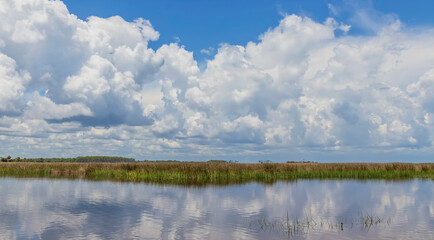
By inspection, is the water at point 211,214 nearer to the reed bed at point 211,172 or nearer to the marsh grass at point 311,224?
the marsh grass at point 311,224

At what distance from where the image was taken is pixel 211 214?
18047mm

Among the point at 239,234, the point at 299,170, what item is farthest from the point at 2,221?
the point at 299,170

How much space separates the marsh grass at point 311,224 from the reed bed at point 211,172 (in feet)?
61.7

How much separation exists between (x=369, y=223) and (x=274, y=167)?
95.9ft

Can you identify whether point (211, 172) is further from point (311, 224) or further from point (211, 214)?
point (311, 224)

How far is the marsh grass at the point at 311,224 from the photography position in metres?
14.6

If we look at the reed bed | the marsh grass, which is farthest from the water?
the reed bed

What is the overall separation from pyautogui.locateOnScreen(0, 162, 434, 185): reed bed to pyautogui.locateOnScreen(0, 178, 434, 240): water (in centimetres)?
1159

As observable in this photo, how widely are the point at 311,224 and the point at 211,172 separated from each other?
2392 centimetres

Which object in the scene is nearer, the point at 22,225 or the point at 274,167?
the point at 22,225

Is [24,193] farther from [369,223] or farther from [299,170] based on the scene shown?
→ [299,170]

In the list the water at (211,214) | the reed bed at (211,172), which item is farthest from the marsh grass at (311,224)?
the reed bed at (211,172)

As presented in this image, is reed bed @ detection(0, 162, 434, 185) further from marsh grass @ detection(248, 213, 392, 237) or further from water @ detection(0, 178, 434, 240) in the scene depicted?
marsh grass @ detection(248, 213, 392, 237)

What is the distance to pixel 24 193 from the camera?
26359 millimetres
